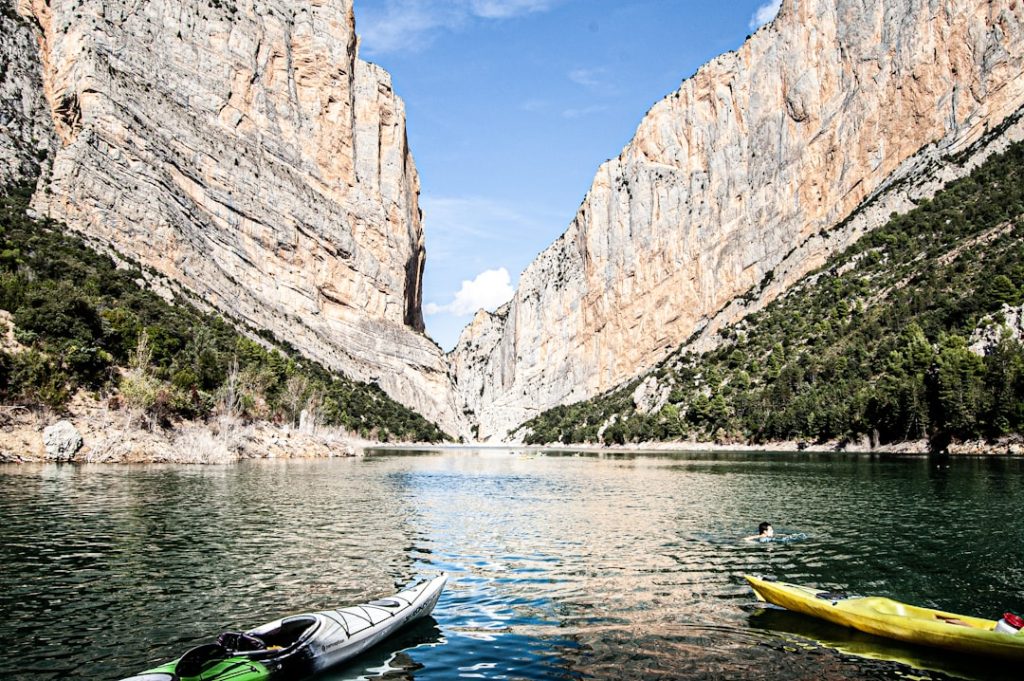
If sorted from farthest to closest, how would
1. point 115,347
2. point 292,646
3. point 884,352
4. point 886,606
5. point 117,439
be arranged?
point 884,352, point 115,347, point 117,439, point 886,606, point 292,646

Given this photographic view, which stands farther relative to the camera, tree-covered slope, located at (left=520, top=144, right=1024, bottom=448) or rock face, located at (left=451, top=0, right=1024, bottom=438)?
rock face, located at (left=451, top=0, right=1024, bottom=438)

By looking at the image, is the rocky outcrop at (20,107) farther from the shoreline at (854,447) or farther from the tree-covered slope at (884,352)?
the tree-covered slope at (884,352)

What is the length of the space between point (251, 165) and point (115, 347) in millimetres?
88046

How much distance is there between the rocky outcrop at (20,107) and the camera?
351 feet

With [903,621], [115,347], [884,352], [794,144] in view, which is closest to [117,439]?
[115,347]

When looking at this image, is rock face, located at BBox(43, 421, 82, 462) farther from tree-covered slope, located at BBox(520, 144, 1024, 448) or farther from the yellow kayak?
tree-covered slope, located at BBox(520, 144, 1024, 448)

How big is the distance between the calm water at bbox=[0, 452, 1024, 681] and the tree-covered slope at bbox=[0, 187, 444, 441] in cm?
1978

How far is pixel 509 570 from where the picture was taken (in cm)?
2136

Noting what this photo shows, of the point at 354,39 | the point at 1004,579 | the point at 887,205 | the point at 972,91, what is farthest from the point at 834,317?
the point at 354,39

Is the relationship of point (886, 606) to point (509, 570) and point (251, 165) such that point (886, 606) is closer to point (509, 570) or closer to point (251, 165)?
point (509, 570)

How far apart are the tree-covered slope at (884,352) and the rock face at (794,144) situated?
11955 millimetres

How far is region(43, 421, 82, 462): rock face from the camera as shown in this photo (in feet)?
180

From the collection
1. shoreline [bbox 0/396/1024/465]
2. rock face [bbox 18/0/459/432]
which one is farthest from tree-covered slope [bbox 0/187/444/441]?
rock face [bbox 18/0/459/432]

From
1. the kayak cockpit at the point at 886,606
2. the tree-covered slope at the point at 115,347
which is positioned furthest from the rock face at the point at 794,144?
the kayak cockpit at the point at 886,606
